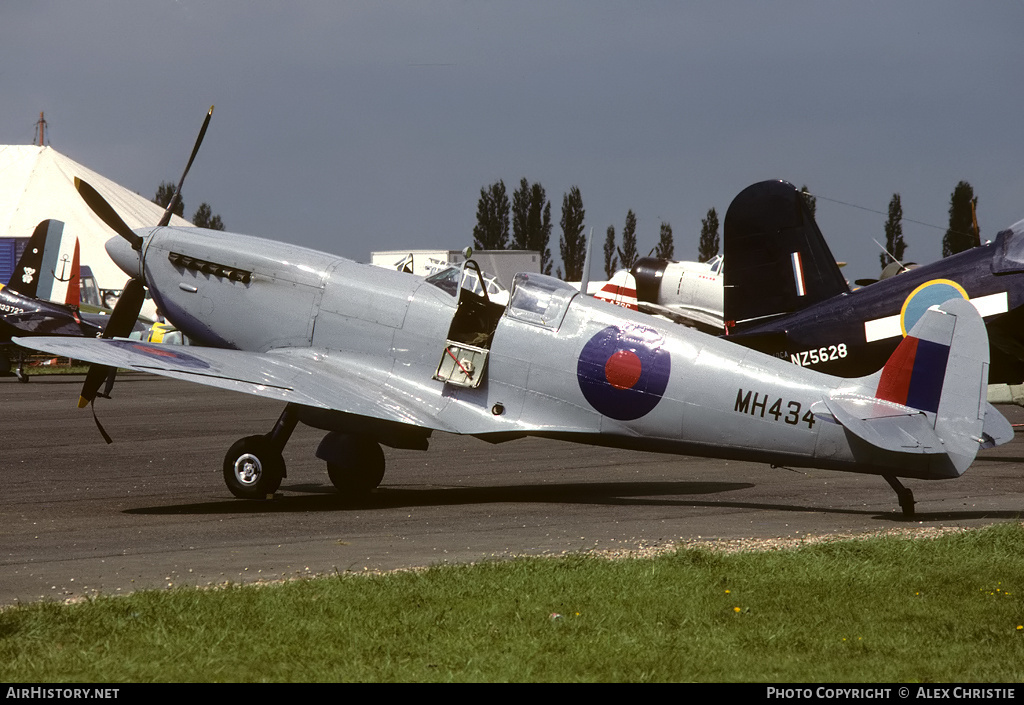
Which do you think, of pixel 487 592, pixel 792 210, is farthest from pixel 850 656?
pixel 792 210

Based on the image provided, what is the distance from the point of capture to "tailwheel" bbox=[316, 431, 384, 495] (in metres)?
11.7

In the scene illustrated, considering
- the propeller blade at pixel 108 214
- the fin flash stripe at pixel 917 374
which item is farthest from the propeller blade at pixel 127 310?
the fin flash stripe at pixel 917 374

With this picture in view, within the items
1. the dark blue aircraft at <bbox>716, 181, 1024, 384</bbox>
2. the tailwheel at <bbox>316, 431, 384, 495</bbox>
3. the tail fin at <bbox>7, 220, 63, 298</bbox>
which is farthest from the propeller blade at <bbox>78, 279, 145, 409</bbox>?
the tail fin at <bbox>7, 220, 63, 298</bbox>

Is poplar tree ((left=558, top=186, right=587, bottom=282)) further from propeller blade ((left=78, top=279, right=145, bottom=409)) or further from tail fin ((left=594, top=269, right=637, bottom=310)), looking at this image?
propeller blade ((left=78, top=279, right=145, bottom=409))

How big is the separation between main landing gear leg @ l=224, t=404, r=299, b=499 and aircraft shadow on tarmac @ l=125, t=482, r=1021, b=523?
121mm

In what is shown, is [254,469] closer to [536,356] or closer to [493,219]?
[536,356]

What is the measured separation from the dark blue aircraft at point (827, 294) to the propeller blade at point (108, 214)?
7.66m

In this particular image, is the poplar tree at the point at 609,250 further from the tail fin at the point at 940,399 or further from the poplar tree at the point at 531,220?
the tail fin at the point at 940,399

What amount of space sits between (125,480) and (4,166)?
5254 cm

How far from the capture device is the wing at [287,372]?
1055 cm

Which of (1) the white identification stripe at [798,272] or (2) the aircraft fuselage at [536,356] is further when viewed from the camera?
(1) the white identification stripe at [798,272]

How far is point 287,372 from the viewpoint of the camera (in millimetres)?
11328

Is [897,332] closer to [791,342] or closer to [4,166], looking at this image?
[791,342]

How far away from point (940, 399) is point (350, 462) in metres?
5.61
